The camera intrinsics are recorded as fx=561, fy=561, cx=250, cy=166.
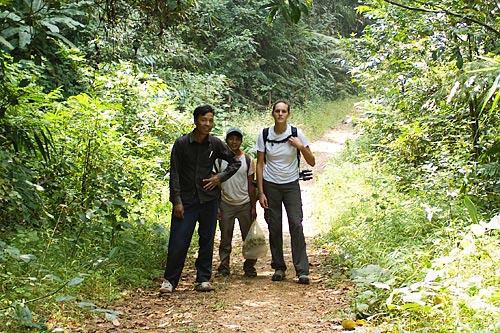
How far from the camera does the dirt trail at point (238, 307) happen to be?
15.5ft

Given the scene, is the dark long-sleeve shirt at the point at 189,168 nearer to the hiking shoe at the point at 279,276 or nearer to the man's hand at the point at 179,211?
the man's hand at the point at 179,211

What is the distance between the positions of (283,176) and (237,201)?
769 millimetres

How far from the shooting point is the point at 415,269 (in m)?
4.96

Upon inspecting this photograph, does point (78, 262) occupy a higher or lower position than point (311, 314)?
higher

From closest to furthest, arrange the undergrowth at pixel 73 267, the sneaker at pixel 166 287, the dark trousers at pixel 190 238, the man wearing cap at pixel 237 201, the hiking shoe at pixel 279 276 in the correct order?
the undergrowth at pixel 73 267 < the sneaker at pixel 166 287 < the dark trousers at pixel 190 238 < the hiking shoe at pixel 279 276 < the man wearing cap at pixel 237 201

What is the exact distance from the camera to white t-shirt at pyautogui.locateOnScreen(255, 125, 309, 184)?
20.5 ft

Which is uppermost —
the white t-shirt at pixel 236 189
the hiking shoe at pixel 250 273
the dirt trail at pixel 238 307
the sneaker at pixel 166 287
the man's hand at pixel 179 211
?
the white t-shirt at pixel 236 189

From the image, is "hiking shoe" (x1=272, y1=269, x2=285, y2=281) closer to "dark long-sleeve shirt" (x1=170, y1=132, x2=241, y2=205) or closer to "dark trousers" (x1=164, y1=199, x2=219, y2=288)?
"dark trousers" (x1=164, y1=199, x2=219, y2=288)

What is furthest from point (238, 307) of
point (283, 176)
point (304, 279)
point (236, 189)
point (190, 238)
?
point (236, 189)

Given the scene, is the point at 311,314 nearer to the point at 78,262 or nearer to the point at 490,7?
the point at 78,262

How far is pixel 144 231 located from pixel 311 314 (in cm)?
333

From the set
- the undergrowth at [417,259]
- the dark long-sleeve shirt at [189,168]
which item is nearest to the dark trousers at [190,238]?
the dark long-sleeve shirt at [189,168]

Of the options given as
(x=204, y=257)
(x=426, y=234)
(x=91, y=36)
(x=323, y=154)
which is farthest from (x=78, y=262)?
(x=323, y=154)

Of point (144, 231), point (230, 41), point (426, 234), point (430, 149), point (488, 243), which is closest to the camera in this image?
point (488, 243)
